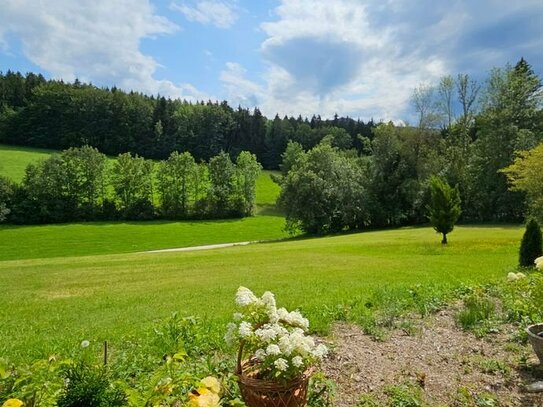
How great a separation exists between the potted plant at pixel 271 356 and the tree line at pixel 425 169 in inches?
1524

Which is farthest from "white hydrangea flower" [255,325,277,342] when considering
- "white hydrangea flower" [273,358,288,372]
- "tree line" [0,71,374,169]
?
"tree line" [0,71,374,169]

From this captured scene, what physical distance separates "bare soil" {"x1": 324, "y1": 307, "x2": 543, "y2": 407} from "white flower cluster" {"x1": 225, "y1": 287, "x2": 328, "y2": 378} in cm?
118

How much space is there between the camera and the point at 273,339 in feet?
10.9

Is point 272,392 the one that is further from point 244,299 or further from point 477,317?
point 477,317

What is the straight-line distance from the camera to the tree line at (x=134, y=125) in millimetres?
76062

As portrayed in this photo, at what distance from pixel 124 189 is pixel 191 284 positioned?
44114mm

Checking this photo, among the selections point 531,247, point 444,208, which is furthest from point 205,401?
point 444,208

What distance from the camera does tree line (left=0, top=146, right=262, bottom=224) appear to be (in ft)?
161

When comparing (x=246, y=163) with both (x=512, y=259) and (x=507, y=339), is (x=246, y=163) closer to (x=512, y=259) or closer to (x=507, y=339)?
(x=512, y=259)

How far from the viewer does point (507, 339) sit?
582cm

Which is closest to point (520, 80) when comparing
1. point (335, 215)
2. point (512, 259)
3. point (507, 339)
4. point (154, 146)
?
point (335, 215)

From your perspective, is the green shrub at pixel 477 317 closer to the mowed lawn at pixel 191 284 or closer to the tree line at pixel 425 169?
the mowed lawn at pixel 191 284

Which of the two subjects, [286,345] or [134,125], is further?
[134,125]

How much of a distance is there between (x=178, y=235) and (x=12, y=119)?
51697mm
